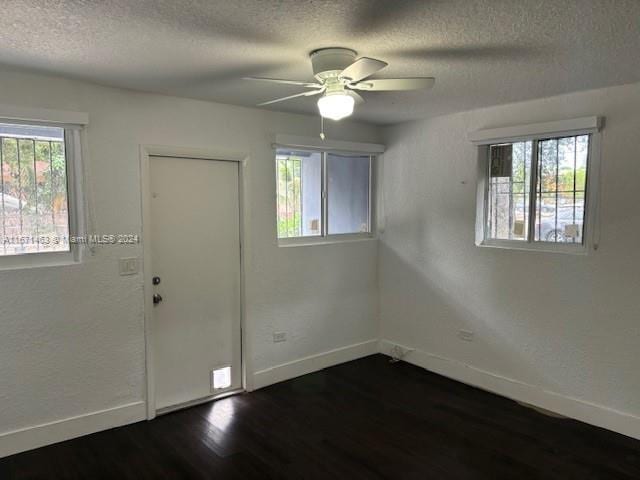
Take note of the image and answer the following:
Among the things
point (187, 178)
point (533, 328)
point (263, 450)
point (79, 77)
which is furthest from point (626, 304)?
point (79, 77)

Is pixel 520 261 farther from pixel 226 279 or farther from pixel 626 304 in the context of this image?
pixel 226 279

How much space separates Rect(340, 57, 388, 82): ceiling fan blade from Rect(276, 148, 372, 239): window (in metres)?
1.90

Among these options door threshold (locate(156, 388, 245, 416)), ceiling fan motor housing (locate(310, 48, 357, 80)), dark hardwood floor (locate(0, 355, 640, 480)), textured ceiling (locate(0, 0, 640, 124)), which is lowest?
dark hardwood floor (locate(0, 355, 640, 480))

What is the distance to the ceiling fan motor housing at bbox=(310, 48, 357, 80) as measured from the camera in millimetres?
2250

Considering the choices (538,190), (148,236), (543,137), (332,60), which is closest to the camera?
(332,60)

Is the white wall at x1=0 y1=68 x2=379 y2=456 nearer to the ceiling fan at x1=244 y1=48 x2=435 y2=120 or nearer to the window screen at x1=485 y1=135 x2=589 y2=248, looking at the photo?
the ceiling fan at x1=244 y1=48 x2=435 y2=120

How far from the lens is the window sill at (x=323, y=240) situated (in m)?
4.09

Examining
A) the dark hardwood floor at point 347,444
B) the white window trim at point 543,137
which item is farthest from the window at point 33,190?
the white window trim at point 543,137

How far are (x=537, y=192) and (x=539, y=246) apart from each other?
0.43 metres

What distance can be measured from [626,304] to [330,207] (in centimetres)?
253

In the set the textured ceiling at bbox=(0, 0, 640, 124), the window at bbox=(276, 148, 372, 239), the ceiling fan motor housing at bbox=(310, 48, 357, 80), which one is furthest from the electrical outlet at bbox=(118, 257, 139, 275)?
the ceiling fan motor housing at bbox=(310, 48, 357, 80)

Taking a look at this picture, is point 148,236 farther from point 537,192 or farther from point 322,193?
point 537,192

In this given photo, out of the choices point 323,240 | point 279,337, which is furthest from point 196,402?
point 323,240

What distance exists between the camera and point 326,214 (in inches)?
172
